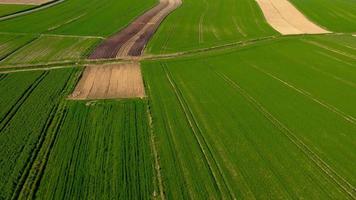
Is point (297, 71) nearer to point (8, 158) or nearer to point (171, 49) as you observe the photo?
point (171, 49)

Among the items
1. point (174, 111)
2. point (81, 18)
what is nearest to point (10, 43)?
point (81, 18)

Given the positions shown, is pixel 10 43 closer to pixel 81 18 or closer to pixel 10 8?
pixel 81 18

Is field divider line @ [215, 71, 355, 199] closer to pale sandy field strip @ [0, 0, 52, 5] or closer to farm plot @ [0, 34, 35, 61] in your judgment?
farm plot @ [0, 34, 35, 61]

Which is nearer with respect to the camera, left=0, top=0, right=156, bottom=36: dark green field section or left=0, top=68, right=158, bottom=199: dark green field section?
left=0, top=68, right=158, bottom=199: dark green field section

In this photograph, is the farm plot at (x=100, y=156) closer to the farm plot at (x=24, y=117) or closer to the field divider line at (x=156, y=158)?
the field divider line at (x=156, y=158)

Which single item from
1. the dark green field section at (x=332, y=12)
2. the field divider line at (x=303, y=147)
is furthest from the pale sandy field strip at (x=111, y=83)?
the dark green field section at (x=332, y=12)

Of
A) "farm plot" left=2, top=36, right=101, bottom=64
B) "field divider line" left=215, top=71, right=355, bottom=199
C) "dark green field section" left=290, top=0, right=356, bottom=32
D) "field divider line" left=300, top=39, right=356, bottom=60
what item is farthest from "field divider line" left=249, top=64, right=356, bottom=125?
"dark green field section" left=290, top=0, right=356, bottom=32
